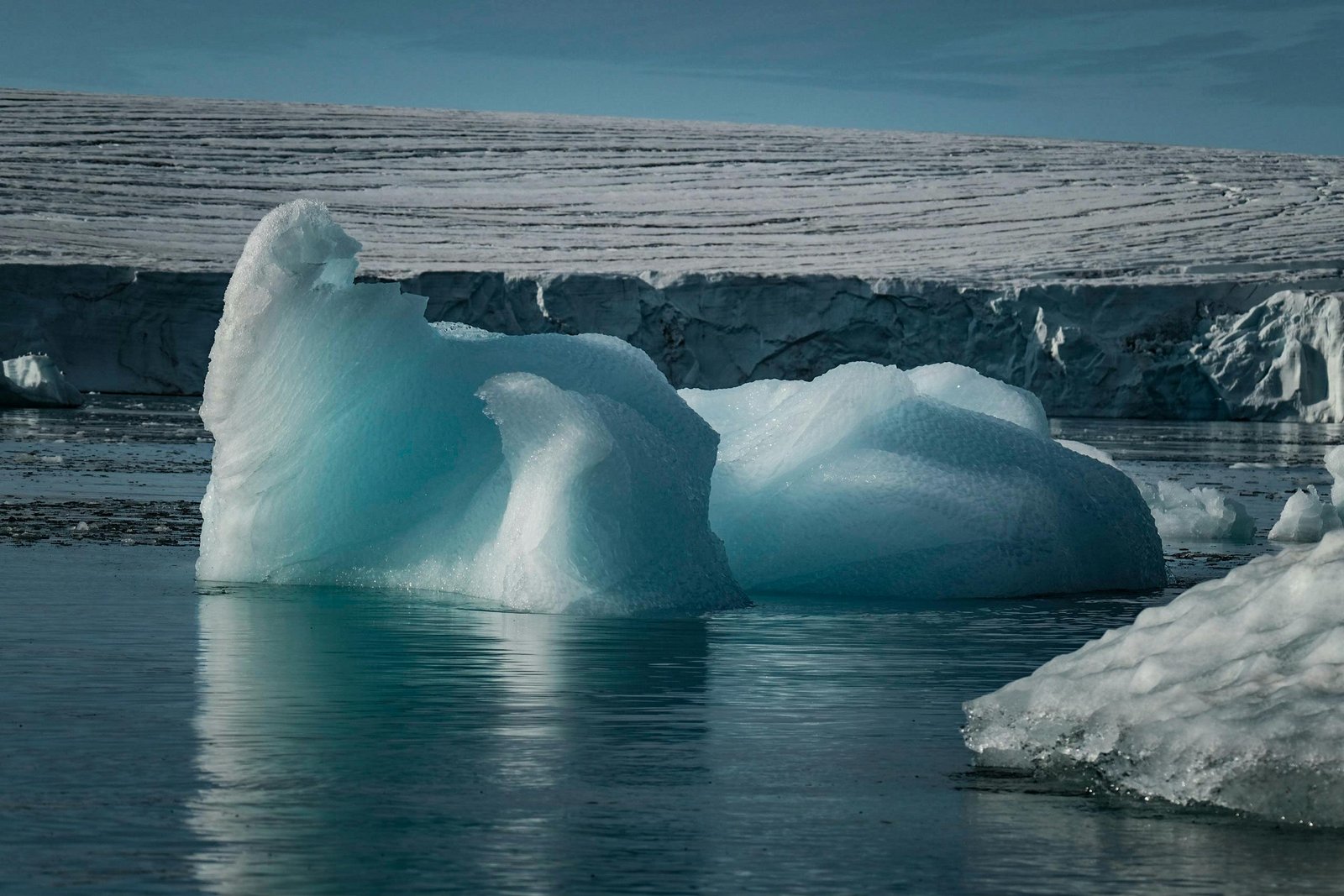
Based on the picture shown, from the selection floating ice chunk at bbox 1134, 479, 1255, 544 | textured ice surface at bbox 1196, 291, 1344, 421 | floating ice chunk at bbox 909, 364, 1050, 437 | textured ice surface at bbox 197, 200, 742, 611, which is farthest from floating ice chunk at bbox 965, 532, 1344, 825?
textured ice surface at bbox 1196, 291, 1344, 421

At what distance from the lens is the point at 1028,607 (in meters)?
6.89

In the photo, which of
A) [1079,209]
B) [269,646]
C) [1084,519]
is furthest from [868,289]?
[269,646]

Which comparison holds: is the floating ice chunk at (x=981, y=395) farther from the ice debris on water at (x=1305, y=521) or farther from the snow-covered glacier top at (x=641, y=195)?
the snow-covered glacier top at (x=641, y=195)

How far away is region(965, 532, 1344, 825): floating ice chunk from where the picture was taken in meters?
3.12

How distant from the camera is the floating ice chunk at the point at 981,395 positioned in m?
9.50

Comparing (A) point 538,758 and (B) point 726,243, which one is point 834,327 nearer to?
(B) point 726,243

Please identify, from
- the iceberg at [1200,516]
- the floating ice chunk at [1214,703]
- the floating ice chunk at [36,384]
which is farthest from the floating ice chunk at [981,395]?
the floating ice chunk at [36,384]

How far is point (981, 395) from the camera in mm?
9875

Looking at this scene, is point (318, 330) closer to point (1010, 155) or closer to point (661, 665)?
point (661, 665)

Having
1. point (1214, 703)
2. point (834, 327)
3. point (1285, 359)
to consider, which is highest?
point (834, 327)

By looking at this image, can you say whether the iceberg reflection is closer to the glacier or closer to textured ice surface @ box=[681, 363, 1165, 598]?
textured ice surface @ box=[681, 363, 1165, 598]

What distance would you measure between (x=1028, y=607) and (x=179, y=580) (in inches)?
113

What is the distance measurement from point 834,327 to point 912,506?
18.7m

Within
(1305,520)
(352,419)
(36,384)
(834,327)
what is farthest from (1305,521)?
(36,384)
